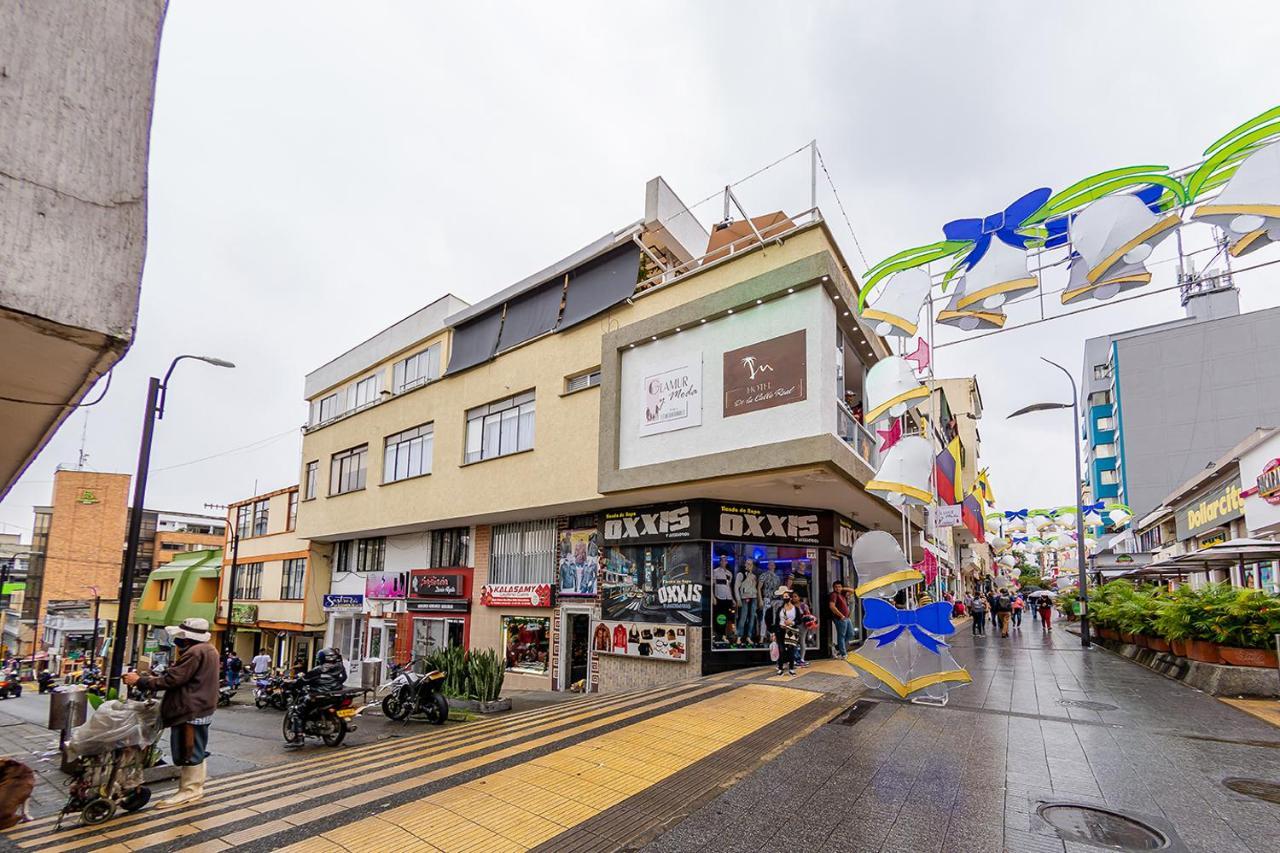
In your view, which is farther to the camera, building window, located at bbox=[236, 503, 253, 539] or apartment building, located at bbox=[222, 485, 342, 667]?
building window, located at bbox=[236, 503, 253, 539]

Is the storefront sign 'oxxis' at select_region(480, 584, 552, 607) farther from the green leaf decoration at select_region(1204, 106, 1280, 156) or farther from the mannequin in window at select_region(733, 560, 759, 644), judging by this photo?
the green leaf decoration at select_region(1204, 106, 1280, 156)

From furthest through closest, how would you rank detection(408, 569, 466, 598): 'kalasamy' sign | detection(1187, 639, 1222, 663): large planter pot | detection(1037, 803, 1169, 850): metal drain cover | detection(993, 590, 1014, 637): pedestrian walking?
detection(993, 590, 1014, 637): pedestrian walking, detection(408, 569, 466, 598): 'kalasamy' sign, detection(1187, 639, 1222, 663): large planter pot, detection(1037, 803, 1169, 850): metal drain cover

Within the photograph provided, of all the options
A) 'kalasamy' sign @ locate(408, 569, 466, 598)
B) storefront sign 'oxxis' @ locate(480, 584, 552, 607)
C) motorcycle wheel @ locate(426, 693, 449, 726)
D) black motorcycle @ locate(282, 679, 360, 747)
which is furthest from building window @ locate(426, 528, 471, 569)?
black motorcycle @ locate(282, 679, 360, 747)

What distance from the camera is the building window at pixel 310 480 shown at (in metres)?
29.1

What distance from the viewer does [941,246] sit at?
34.0 ft

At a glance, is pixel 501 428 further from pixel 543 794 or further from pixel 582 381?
pixel 543 794

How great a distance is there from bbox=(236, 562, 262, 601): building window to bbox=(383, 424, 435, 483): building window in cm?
1452

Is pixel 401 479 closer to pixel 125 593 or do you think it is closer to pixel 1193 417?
pixel 125 593

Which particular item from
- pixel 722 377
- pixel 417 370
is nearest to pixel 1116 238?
pixel 722 377

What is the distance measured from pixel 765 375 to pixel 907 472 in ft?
15.0

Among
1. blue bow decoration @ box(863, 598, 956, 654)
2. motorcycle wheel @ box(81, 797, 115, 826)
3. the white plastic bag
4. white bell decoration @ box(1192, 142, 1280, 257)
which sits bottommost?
motorcycle wheel @ box(81, 797, 115, 826)

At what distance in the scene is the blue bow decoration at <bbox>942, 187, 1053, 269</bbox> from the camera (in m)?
9.25

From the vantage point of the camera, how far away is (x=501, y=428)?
20.1 m

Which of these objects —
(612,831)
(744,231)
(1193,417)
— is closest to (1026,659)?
(744,231)
